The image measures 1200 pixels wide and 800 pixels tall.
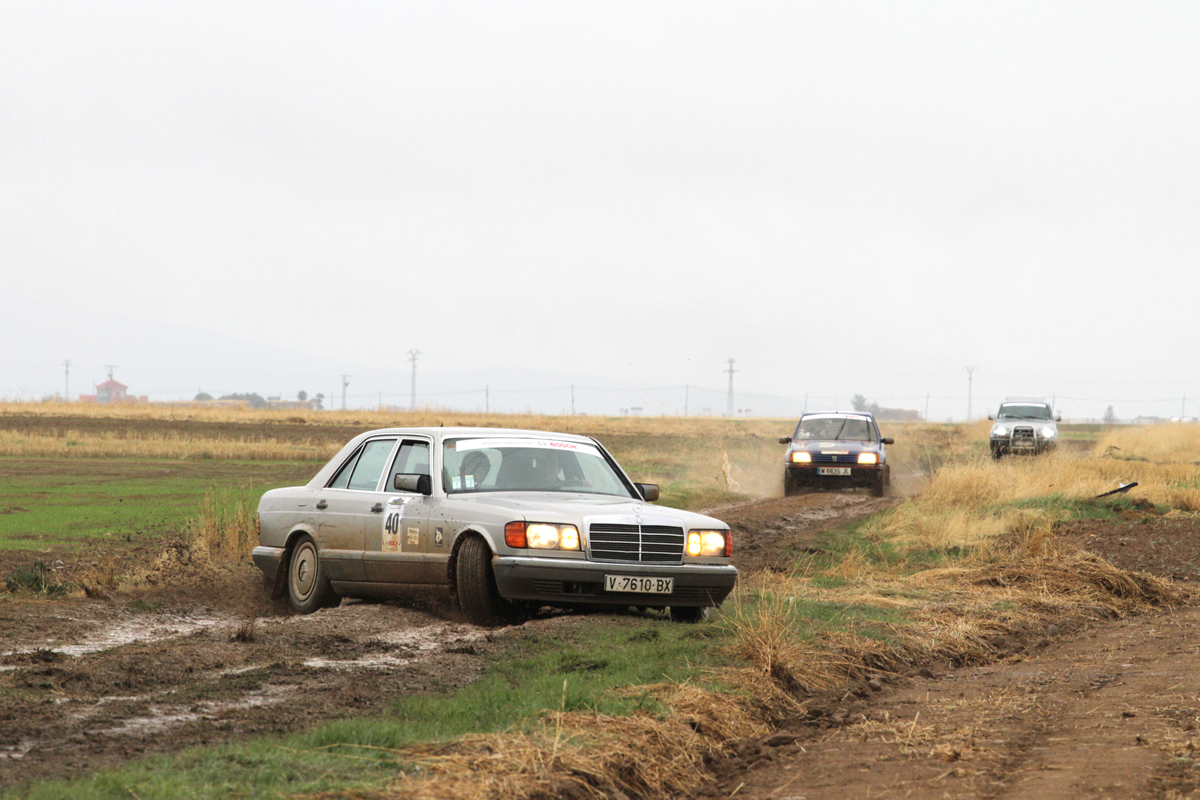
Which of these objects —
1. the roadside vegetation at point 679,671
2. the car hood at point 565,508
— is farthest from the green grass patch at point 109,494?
the car hood at point 565,508

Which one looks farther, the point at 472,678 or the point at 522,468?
the point at 522,468

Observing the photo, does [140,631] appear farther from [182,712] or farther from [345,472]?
[182,712]

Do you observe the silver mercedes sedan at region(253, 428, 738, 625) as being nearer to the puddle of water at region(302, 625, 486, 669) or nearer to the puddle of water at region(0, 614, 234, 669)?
the puddle of water at region(302, 625, 486, 669)

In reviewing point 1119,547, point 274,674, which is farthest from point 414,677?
point 1119,547

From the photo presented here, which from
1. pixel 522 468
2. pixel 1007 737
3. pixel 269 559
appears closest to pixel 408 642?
pixel 522 468

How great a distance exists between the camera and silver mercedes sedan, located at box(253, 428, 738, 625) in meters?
8.98

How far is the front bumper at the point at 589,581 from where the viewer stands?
8.83 m

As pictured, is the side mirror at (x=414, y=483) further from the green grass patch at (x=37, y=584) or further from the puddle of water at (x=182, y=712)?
the green grass patch at (x=37, y=584)

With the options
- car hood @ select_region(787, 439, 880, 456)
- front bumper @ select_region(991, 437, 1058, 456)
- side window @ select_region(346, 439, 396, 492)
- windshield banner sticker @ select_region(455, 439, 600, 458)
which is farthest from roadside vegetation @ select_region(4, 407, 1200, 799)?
front bumper @ select_region(991, 437, 1058, 456)

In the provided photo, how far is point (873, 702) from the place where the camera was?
7395 mm

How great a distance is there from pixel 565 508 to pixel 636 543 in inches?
22.5

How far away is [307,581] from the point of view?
10.9 metres

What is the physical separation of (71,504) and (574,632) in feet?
50.4

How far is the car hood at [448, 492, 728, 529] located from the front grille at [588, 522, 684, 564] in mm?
77
